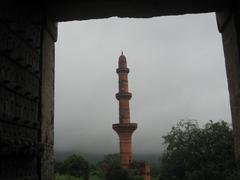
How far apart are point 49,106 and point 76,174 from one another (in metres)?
34.6

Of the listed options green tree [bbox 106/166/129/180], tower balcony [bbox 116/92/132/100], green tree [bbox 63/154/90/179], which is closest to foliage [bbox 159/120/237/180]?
green tree [bbox 106/166/129/180]

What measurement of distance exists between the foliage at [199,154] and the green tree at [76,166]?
13047 millimetres

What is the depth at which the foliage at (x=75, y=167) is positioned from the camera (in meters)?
37.9

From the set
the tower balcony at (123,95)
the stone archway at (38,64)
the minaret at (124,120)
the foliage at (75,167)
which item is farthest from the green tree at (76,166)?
the stone archway at (38,64)

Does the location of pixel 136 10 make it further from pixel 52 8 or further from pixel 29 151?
pixel 29 151

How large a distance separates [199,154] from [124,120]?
9930mm

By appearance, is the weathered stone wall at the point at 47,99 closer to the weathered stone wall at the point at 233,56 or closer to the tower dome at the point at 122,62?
the weathered stone wall at the point at 233,56

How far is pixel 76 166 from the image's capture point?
3881 centimetres

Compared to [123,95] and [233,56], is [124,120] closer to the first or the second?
[123,95]

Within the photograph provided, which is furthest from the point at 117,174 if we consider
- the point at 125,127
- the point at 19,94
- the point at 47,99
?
the point at 19,94

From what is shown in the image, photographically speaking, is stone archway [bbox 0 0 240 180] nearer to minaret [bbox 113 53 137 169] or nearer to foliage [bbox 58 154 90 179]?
minaret [bbox 113 53 137 169]

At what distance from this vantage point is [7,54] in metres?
3.29

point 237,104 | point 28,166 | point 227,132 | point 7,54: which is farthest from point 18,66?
point 227,132

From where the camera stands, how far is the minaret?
105ft
